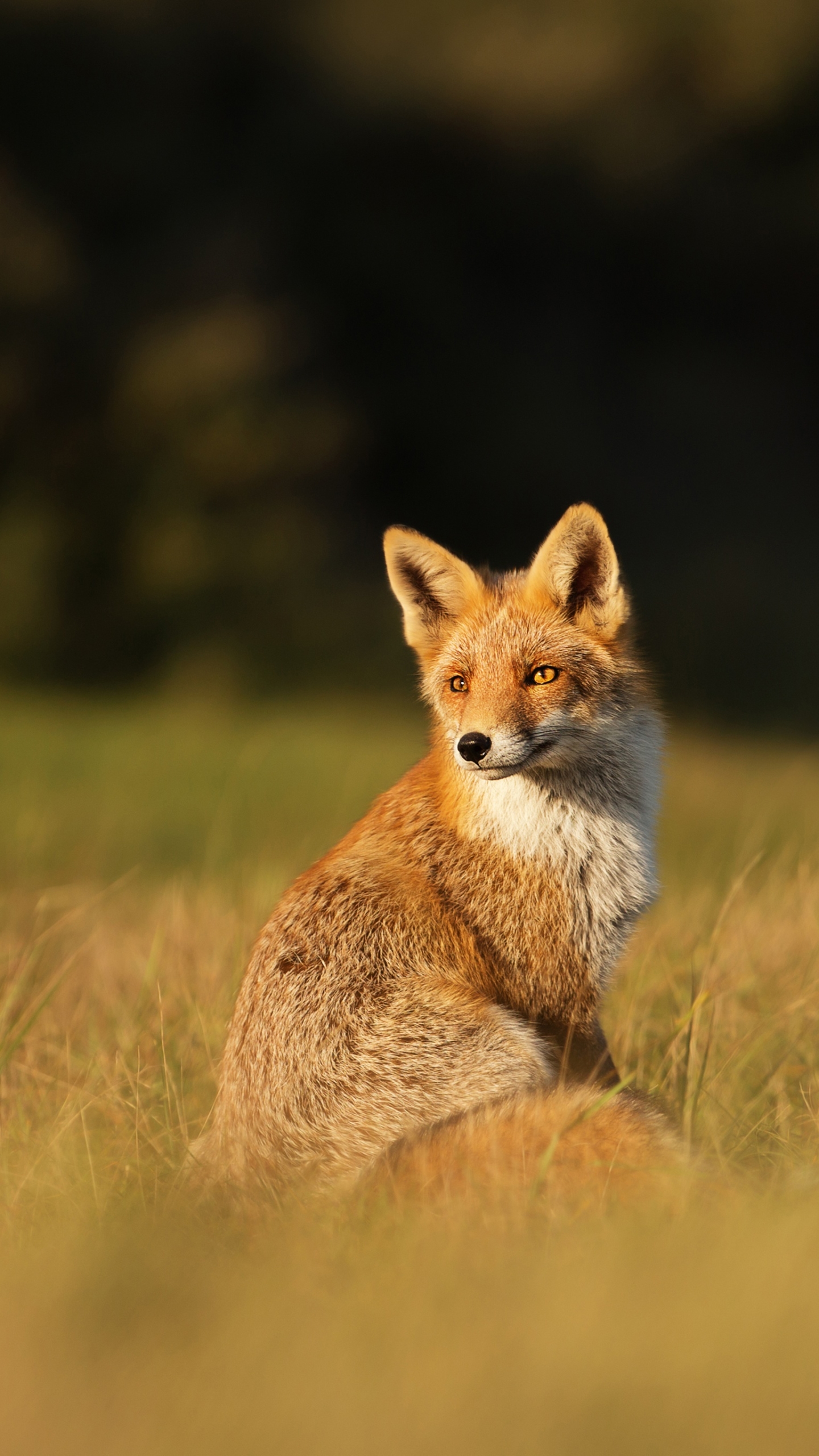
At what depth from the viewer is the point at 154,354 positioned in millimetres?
13016

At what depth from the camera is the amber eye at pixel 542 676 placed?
11.1 ft

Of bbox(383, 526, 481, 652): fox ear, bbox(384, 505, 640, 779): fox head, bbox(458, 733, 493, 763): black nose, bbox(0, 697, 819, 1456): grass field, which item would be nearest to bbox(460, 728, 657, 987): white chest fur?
bbox(384, 505, 640, 779): fox head

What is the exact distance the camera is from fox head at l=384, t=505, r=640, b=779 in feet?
10.7

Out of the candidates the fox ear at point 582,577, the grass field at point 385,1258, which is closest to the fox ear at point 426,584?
the fox ear at point 582,577

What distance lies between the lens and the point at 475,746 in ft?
10.3

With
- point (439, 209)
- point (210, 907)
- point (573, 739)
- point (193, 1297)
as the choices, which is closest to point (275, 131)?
point (439, 209)

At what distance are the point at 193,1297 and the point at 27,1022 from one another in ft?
6.36

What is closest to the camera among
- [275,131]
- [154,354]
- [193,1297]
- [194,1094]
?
[193,1297]

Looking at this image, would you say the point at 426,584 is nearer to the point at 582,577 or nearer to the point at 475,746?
the point at 582,577

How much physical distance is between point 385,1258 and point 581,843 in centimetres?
164

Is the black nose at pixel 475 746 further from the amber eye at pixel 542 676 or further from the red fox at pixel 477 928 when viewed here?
the amber eye at pixel 542 676

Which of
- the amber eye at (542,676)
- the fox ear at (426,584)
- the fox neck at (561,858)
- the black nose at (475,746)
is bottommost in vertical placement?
the fox neck at (561,858)

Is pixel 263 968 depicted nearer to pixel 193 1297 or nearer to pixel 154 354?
pixel 193 1297

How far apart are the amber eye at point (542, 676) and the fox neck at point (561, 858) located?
221 millimetres
